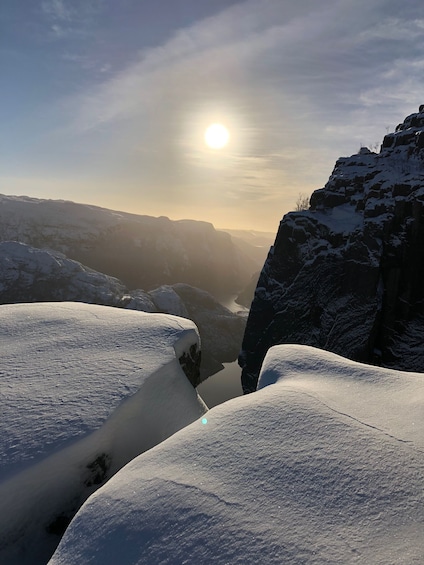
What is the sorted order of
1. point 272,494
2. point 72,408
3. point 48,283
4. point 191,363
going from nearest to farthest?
1. point 272,494
2. point 72,408
3. point 191,363
4. point 48,283

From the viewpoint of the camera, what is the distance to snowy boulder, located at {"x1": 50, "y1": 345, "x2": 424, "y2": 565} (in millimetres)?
→ 3844

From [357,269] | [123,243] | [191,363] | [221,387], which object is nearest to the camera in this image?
[191,363]

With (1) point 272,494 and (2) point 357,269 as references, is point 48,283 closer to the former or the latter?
(2) point 357,269

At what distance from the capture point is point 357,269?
55.7m

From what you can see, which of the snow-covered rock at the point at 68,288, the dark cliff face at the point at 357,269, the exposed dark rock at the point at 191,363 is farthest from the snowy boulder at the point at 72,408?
the snow-covered rock at the point at 68,288

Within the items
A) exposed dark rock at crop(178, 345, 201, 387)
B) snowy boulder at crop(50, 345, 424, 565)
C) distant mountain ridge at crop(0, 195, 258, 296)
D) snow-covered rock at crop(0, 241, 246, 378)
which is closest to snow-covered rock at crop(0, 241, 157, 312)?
snow-covered rock at crop(0, 241, 246, 378)

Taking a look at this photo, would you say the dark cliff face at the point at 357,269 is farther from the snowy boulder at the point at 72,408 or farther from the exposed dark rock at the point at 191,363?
the snowy boulder at the point at 72,408

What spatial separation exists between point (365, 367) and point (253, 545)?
20.2ft

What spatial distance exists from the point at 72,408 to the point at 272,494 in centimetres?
420

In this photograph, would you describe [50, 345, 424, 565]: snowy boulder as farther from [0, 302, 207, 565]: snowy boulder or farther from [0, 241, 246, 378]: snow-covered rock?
[0, 241, 246, 378]: snow-covered rock

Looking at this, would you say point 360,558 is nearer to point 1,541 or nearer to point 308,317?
point 1,541

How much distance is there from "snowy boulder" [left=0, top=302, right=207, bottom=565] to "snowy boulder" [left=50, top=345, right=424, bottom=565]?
163 centimetres

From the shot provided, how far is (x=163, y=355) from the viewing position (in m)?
9.16

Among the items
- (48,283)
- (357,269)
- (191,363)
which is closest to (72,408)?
(191,363)
